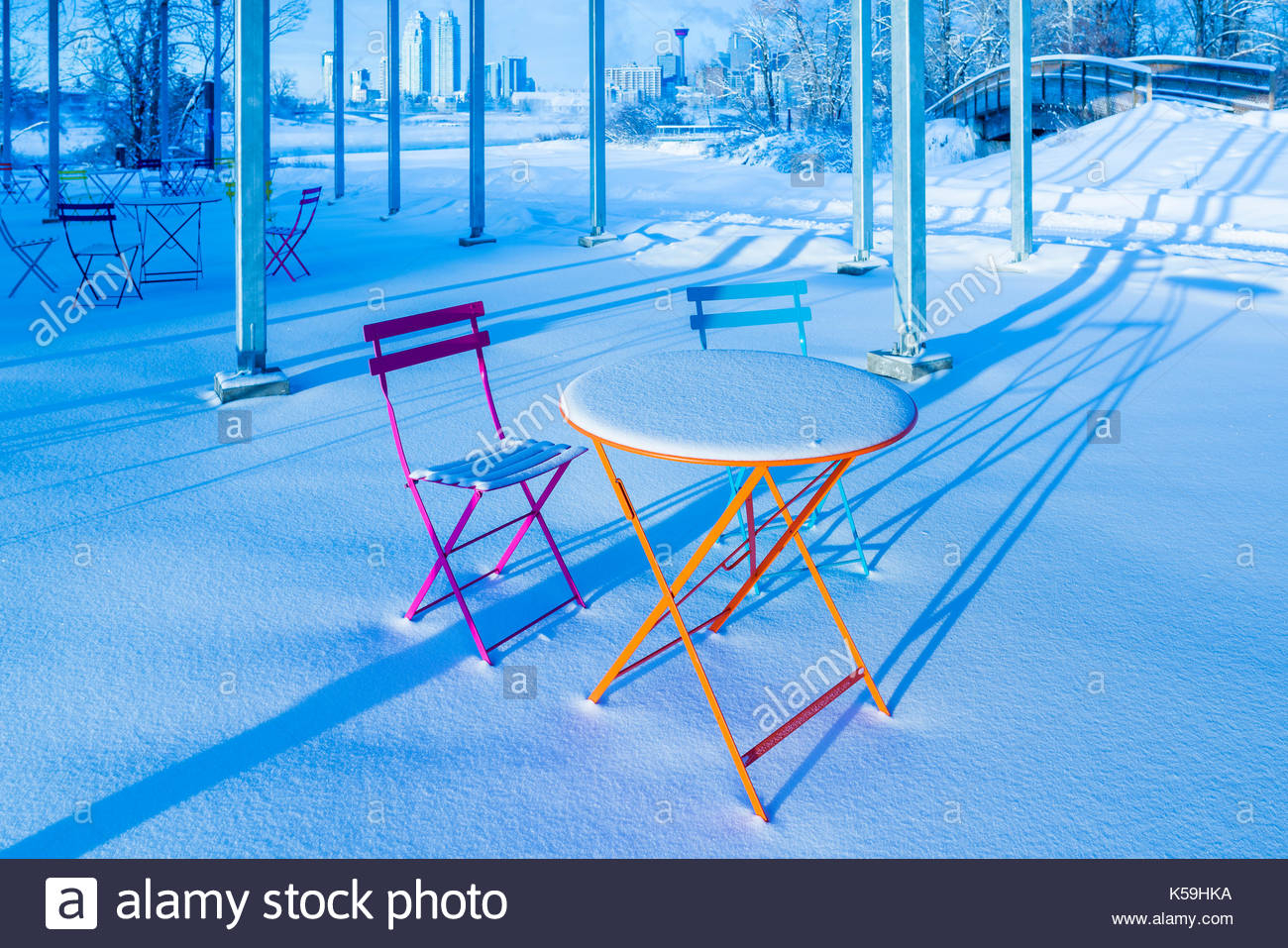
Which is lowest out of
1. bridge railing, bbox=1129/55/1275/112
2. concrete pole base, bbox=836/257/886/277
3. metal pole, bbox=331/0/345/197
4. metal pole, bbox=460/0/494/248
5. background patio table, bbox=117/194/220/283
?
concrete pole base, bbox=836/257/886/277

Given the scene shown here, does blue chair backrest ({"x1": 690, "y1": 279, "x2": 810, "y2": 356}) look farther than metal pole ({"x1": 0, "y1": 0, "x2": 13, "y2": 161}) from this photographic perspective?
No

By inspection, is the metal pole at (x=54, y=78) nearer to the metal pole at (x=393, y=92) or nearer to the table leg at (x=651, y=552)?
the metal pole at (x=393, y=92)

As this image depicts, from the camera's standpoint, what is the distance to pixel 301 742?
8.60 ft

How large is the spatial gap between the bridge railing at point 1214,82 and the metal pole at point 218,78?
19.6 m

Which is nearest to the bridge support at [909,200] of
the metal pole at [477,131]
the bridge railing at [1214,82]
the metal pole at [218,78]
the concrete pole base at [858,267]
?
the concrete pole base at [858,267]

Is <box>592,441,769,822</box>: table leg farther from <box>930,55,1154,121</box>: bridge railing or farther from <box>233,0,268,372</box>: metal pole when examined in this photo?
<box>930,55,1154,121</box>: bridge railing

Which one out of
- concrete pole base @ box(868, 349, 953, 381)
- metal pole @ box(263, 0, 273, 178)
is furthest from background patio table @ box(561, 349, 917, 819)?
metal pole @ box(263, 0, 273, 178)

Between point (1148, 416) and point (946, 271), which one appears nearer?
point (1148, 416)

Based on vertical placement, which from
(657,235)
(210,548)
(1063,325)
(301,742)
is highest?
(657,235)

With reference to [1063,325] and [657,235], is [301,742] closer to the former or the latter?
[1063,325]

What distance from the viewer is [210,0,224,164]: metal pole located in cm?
2123
